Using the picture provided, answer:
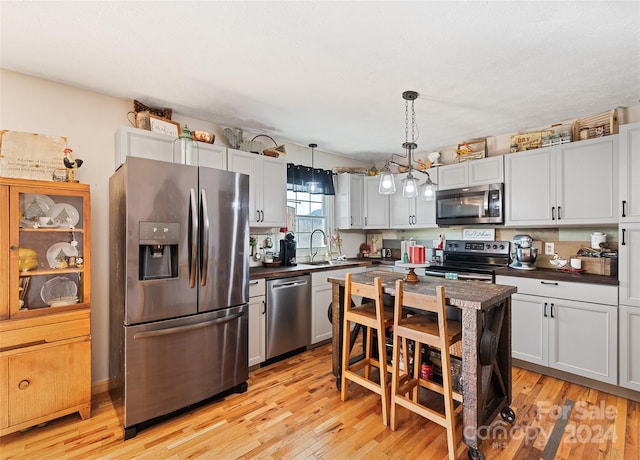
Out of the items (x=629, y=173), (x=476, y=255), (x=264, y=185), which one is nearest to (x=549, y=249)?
(x=476, y=255)

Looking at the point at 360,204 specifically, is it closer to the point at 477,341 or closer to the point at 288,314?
the point at 288,314

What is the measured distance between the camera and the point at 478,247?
369 cm

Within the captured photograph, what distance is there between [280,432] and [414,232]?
10.7 ft

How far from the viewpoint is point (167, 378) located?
2107 millimetres

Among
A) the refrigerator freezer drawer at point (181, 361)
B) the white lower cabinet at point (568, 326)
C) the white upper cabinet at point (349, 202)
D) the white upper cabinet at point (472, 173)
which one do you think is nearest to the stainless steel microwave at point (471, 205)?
the white upper cabinet at point (472, 173)

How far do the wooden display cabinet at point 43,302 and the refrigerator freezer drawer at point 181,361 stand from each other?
44cm

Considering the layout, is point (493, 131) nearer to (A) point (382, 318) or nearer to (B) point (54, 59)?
(A) point (382, 318)

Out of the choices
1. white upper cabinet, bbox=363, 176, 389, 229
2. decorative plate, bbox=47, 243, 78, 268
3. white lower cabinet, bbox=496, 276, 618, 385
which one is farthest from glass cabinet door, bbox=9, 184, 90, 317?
white lower cabinet, bbox=496, 276, 618, 385

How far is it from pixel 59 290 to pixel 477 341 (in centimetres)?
289

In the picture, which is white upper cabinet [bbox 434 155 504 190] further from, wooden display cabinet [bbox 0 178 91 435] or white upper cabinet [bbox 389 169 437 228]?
wooden display cabinet [bbox 0 178 91 435]

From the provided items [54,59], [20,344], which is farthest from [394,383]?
[54,59]

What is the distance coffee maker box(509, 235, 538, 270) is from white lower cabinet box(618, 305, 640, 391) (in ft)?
2.74

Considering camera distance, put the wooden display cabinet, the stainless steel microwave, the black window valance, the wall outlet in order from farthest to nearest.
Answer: the black window valance, the stainless steel microwave, the wall outlet, the wooden display cabinet

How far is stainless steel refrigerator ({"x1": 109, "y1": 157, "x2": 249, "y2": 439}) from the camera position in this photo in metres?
1.99
